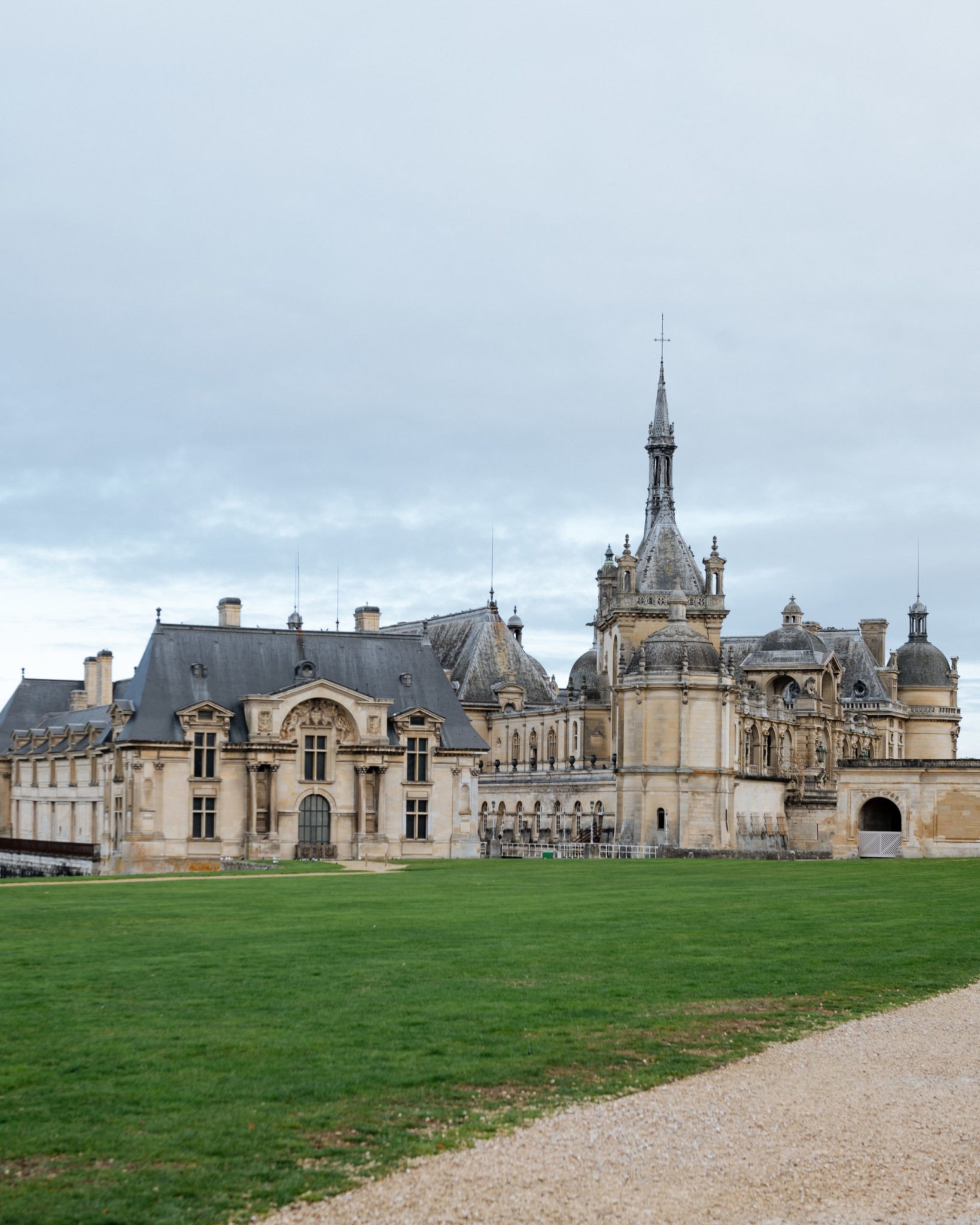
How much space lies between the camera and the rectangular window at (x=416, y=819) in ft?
235

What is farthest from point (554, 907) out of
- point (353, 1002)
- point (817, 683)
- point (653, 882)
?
point (817, 683)

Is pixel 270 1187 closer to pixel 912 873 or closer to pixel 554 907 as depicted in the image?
pixel 554 907

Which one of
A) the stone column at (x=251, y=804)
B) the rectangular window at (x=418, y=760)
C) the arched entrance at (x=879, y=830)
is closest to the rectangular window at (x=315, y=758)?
the stone column at (x=251, y=804)

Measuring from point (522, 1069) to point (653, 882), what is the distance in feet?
96.3

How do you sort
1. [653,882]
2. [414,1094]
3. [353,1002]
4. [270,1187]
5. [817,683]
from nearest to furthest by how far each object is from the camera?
[270,1187] < [414,1094] < [353,1002] < [653,882] < [817,683]

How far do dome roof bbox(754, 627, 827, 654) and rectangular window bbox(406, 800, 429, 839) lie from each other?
46.6m

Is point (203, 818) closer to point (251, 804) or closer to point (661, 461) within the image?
point (251, 804)

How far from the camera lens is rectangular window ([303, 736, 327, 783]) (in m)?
69.6

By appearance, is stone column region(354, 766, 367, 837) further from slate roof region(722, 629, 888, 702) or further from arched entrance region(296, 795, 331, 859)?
slate roof region(722, 629, 888, 702)

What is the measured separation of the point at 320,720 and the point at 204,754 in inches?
212

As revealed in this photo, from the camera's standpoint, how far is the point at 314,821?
7000 cm

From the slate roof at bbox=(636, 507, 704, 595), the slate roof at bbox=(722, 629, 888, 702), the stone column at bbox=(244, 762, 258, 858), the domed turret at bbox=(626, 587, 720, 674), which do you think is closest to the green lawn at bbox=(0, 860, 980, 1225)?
the stone column at bbox=(244, 762, 258, 858)

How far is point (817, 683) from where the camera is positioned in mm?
109812

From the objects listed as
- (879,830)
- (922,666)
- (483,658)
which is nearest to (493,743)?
(483,658)
